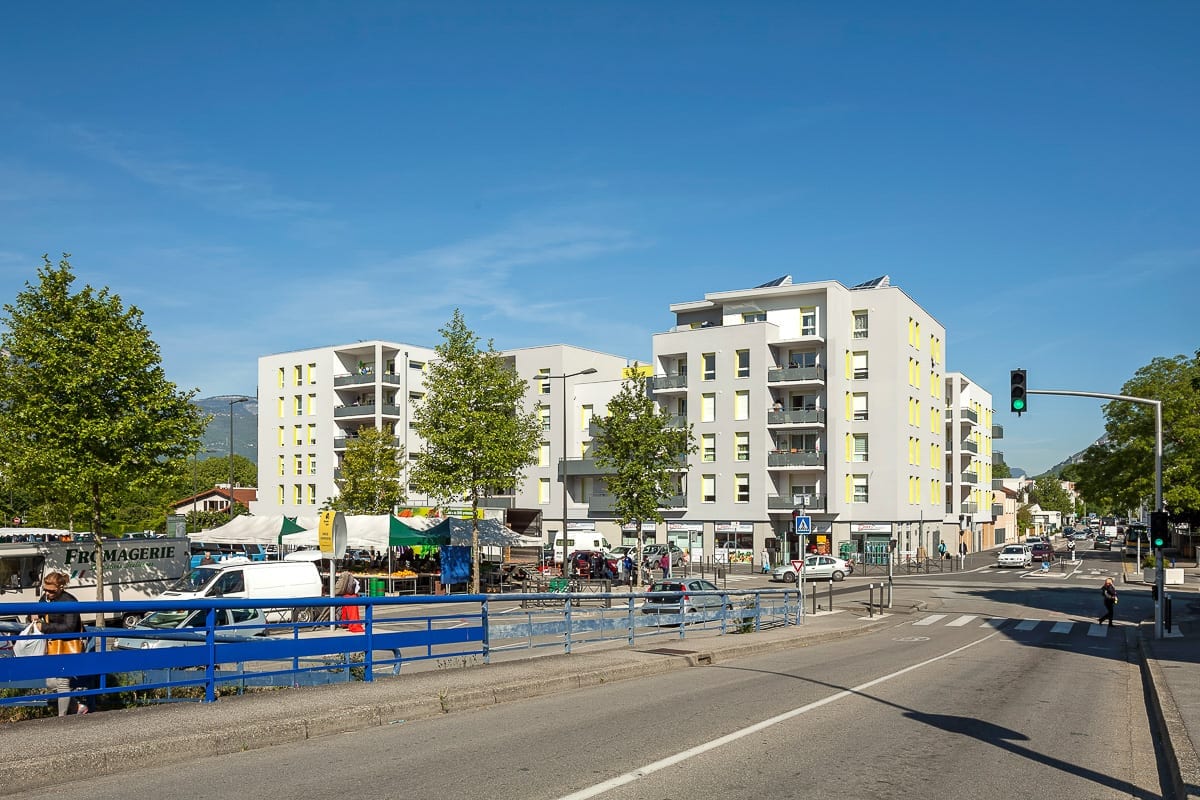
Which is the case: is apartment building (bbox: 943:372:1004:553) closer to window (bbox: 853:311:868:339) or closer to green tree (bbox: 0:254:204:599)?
window (bbox: 853:311:868:339)

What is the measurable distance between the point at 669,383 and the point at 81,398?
48.5 metres

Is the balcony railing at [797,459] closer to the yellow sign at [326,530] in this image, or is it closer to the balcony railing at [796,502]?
the balcony railing at [796,502]

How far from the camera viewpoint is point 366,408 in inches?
3295

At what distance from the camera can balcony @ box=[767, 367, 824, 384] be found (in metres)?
69.6

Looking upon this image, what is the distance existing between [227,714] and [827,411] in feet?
204

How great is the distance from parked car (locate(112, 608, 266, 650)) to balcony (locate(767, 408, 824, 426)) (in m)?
52.3

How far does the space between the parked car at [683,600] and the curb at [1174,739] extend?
8.54m

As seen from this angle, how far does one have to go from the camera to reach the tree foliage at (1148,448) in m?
71.6

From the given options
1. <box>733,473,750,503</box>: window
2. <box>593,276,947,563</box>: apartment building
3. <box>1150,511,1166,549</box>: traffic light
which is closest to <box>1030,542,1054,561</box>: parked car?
<box>593,276,947,563</box>: apartment building

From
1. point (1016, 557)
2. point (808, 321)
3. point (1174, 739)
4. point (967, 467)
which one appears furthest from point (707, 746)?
point (967, 467)

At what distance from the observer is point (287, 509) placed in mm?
88938

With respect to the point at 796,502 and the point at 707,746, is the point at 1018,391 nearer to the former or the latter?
the point at 707,746

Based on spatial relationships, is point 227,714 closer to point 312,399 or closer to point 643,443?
point 643,443

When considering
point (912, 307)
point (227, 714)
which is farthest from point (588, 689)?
point (912, 307)
